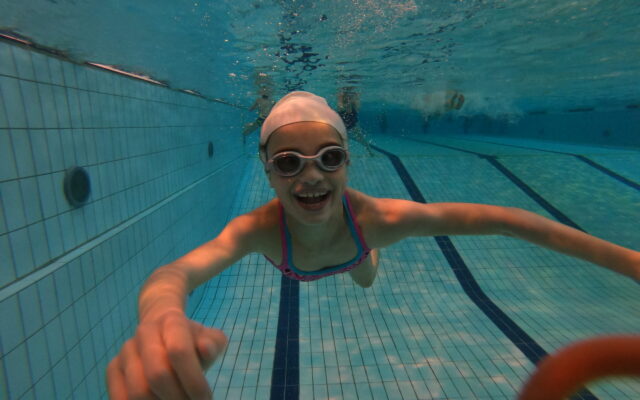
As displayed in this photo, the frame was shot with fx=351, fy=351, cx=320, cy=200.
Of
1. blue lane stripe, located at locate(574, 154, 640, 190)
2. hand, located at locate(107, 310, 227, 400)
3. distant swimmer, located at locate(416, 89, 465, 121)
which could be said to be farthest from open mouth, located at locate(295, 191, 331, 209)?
distant swimmer, located at locate(416, 89, 465, 121)

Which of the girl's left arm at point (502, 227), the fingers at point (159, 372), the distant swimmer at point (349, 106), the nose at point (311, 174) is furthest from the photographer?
the distant swimmer at point (349, 106)

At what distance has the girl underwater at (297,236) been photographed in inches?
28.0

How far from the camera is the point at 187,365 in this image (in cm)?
68

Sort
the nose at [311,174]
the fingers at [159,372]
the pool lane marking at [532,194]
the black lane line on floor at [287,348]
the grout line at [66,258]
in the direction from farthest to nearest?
1. the pool lane marking at [532,194]
2. the black lane line on floor at [287,348]
3. the grout line at [66,258]
4. the nose at [311,174]
5. the fingers at [159,372]

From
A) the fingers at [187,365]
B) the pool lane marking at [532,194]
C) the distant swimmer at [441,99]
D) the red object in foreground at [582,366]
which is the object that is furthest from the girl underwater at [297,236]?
the distant swimmer at [441,99]

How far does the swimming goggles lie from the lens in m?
1.76

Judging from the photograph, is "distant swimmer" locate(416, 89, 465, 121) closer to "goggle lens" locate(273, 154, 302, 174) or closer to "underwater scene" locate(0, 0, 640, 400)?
"underwater scene" locate(0, 0, 640, 400)

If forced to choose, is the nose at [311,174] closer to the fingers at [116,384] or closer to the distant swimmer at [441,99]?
the fingers at [116,384]

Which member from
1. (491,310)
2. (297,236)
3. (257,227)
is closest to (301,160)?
(257,227)

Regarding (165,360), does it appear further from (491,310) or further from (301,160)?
(491,310)

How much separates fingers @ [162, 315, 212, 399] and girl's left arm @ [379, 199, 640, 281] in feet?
5.76

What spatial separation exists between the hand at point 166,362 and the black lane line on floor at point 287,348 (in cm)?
316

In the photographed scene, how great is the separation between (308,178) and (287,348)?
3129mm

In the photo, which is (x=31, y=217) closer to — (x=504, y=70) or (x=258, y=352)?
(x=258, y=352)
